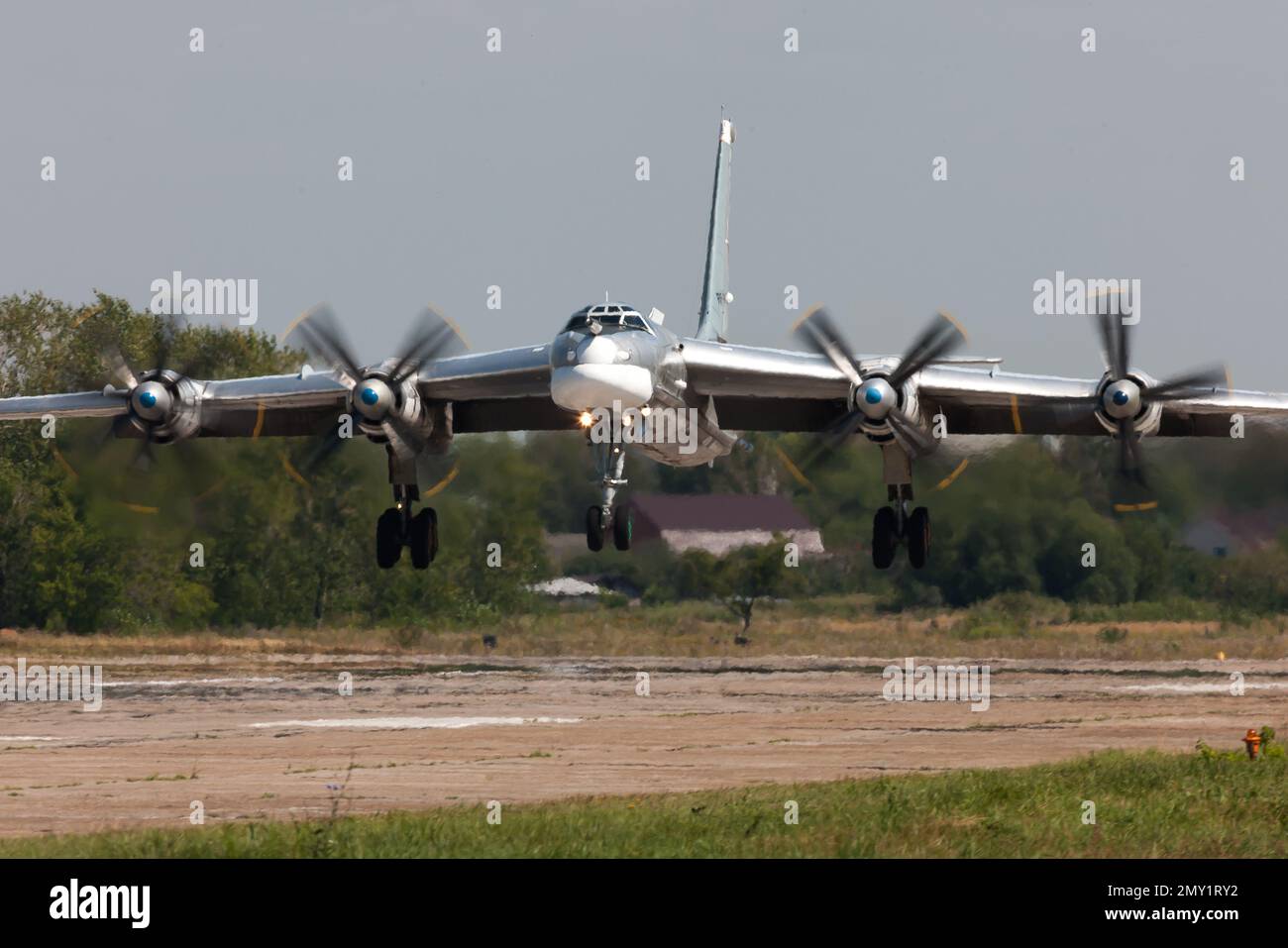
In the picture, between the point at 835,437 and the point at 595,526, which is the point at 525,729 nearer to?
the point at 595,526

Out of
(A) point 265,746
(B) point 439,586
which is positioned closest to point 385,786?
(A) point 265,746

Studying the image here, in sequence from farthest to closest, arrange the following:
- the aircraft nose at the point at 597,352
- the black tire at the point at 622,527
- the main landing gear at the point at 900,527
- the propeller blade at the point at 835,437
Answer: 1. the main landing gear at the point at 900,527
2. the black tire at the point at 622,527
3. the propeller blade at the point at 835,437
4. the aircraft nose at the point at 597,352

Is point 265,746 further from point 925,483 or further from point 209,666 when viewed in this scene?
point 209,666

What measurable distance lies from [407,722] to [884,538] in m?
8.92

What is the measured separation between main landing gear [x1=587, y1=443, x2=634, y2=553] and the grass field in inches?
443

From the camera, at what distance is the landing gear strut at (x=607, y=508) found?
27156 mm

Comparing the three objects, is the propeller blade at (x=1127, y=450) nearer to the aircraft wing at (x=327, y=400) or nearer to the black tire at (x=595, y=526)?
the black tire at (x=595, y=526)

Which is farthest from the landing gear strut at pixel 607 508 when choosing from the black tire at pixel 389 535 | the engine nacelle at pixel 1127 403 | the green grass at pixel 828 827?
the green grass at pixel 828 827

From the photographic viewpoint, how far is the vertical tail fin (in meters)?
35.3

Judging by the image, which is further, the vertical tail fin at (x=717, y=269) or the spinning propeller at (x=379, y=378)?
the vertical tail fin at (x=717, y=269)

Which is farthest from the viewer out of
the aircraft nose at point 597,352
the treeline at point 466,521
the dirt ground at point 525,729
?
the treeline at point 466,521

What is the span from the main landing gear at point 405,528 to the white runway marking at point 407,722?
3.54m

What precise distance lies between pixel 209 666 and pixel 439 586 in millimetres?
7566
